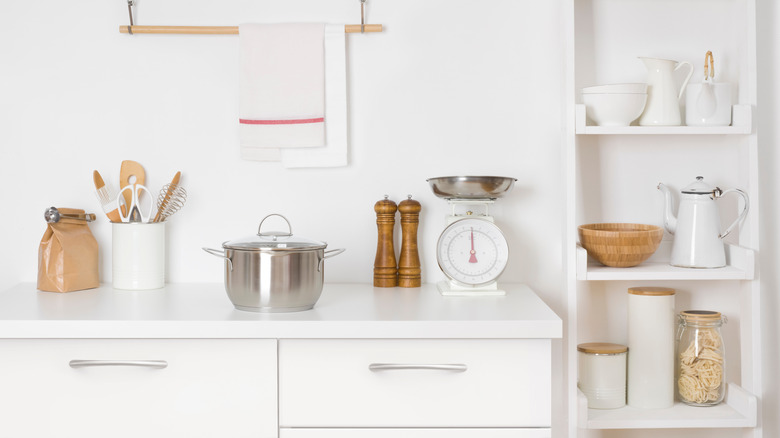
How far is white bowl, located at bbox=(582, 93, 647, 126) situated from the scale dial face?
0.39 metres

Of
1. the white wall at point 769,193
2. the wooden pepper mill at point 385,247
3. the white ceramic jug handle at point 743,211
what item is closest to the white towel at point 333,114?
the wooden pepper mill at point 385,247

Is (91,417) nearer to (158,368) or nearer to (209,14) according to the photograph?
(158,368)

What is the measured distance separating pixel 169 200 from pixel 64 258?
0.31 meters

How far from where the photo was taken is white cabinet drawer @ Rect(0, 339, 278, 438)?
1.54 metres

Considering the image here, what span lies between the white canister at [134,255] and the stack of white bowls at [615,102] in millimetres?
1195

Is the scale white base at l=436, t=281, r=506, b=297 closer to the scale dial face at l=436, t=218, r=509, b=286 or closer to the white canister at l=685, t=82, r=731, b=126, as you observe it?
the scale dial face at l=436, t=218, r=509, b=286

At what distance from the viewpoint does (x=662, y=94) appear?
189 cm

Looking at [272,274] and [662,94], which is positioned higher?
[662,94]

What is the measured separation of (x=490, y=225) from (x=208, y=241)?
2.63 ft

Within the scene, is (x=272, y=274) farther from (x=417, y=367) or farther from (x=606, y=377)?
(x=606, y=377)

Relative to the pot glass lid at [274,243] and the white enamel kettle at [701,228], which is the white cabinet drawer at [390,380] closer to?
the pot glass lid at [274,243]

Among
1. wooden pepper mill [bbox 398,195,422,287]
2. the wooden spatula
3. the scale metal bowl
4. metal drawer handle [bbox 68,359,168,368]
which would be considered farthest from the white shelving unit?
the wooden spatula

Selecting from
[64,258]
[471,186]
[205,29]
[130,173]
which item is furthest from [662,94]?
[64,258]

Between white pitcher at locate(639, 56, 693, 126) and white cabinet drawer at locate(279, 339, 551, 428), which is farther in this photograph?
white pitcher at locate(639, 56, 693, 126)
